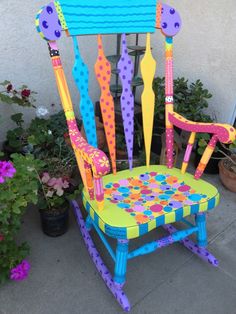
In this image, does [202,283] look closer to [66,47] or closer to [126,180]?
[126,180]

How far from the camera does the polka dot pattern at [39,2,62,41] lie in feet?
3.78

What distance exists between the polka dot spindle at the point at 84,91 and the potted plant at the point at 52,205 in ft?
1.12

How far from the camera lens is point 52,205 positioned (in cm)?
161

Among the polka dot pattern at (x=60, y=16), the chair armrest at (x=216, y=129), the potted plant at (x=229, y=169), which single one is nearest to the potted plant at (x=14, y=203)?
the polka dot pattern at (x=60, y=16)

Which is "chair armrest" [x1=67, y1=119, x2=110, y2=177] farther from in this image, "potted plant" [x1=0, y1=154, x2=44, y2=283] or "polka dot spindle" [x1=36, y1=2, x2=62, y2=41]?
"polka dot spindle" [x1=36, y1=2, x2=62, y2=41]

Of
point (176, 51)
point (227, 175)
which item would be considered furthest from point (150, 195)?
point (176, 51)

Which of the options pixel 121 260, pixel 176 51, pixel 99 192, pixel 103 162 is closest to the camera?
pixel 103 162

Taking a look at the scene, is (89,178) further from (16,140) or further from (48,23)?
Result: (16,140)

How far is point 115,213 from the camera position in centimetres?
120

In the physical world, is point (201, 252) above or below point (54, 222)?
below

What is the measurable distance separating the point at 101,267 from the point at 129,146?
0.60m

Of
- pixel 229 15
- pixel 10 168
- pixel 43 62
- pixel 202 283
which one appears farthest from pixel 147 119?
pixel 229 15

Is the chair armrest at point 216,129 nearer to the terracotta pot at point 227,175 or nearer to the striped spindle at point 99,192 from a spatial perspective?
the striped spindle at point 99,192

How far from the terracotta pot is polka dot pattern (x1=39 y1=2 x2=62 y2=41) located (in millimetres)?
1477
